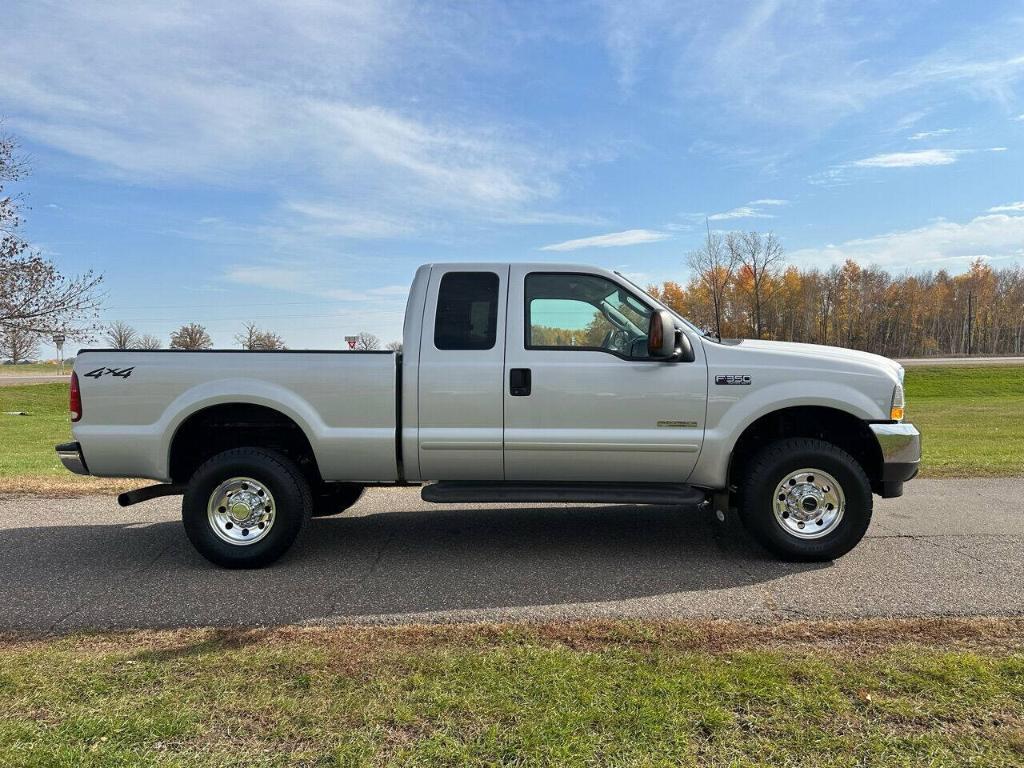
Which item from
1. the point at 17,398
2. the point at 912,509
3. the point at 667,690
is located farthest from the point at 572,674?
the point at 17,398

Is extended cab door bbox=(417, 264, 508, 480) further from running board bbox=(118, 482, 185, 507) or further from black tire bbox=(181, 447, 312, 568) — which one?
running board bbox=(118, 482, 185, 507)

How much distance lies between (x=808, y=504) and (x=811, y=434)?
645 millimetres

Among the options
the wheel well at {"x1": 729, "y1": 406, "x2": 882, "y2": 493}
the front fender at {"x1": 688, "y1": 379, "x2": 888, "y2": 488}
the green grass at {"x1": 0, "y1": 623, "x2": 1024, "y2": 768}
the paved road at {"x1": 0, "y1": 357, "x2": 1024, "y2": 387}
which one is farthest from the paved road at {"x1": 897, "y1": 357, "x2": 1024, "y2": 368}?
the green grass at {"x1": 0, "y1": 623, "x2": 1024, "y2": 768}

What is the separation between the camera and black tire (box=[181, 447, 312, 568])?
15.4ft

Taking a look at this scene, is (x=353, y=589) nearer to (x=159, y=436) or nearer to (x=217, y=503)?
(x=217, y=503)

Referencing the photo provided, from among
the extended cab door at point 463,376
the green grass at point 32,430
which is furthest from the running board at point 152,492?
the green grass at point 32,430

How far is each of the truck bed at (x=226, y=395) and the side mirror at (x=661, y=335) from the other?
A: 1809 mm

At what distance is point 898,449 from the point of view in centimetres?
464

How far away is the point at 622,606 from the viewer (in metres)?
3.95

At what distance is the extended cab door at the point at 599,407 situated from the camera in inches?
184

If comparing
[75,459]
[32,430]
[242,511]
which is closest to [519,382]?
[242,511]

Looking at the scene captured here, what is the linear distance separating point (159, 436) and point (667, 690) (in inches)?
151

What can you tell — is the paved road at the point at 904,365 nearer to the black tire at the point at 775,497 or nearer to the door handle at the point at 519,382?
the door handle at the point at 519,382

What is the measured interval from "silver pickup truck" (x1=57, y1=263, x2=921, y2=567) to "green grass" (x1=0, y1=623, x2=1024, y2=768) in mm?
1337
